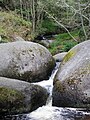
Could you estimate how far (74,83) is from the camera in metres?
7.53

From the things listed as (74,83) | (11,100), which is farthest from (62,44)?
(11,100)

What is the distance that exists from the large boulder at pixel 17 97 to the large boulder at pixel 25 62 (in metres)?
1.50

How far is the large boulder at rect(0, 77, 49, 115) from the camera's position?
7098 mm

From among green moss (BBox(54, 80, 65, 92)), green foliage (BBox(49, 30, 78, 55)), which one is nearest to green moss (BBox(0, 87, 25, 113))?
green moss (BBox(54, 80, 65, 92))

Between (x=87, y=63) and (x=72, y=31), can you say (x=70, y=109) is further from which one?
(x=72, y=31)

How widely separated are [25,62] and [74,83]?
2.11 metres

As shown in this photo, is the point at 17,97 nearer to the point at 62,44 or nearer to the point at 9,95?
the point at 9,95

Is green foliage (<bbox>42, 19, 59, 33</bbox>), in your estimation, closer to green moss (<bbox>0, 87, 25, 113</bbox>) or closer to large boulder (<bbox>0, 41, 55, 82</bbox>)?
large boulder (<bbox>0, 41, 55, 82</bbox>)

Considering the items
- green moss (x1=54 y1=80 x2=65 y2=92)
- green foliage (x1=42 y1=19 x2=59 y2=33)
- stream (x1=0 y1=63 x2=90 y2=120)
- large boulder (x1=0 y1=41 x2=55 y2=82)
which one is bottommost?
stream (x1=0 y1=63 x2=90 y2=120)

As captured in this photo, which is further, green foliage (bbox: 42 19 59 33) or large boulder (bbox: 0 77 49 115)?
green foliage (bbox: 42 19 59 33)

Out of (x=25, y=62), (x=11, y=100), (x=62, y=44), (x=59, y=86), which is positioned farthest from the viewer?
(x=62, y=44)

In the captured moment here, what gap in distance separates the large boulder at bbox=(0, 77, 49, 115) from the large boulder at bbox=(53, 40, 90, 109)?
599mm

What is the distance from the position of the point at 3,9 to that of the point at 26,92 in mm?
15269

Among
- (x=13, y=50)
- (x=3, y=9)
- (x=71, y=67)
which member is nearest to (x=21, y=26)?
(x=3, y=9)
